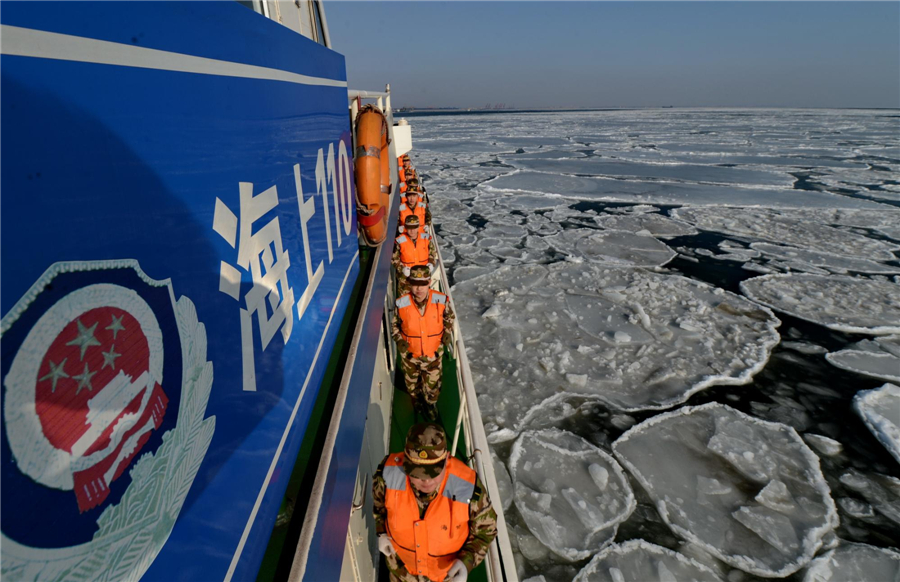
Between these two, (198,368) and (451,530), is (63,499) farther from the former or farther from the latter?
(451,530)

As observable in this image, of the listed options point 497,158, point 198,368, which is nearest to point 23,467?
point 198,368

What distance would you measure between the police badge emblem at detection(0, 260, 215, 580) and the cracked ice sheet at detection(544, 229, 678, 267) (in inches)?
318

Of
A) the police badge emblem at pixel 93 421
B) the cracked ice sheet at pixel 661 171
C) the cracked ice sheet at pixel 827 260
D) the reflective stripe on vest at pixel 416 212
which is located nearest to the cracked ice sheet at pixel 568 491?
the police badge emblem at pixel 93 421

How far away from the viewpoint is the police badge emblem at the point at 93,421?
1.39ft

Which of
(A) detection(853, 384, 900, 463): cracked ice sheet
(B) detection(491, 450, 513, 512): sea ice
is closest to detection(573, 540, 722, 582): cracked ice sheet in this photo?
(B) detection(491, 450, 513, 512): sea ice

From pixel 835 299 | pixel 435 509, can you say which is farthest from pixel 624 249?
pixel 435 509

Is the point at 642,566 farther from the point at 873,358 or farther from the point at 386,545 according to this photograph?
the point at 873,358

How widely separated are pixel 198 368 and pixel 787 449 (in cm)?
464

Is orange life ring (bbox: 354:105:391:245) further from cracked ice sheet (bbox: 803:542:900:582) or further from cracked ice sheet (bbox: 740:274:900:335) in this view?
cracked ice sheet (bbox: 740:274:900:335)

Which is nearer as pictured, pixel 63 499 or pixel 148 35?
pixel 63 499

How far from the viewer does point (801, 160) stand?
2156 centimetres

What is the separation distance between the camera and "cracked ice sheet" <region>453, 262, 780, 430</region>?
14.3 ft

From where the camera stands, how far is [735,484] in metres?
3.29

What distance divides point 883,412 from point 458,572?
15.9 feet
